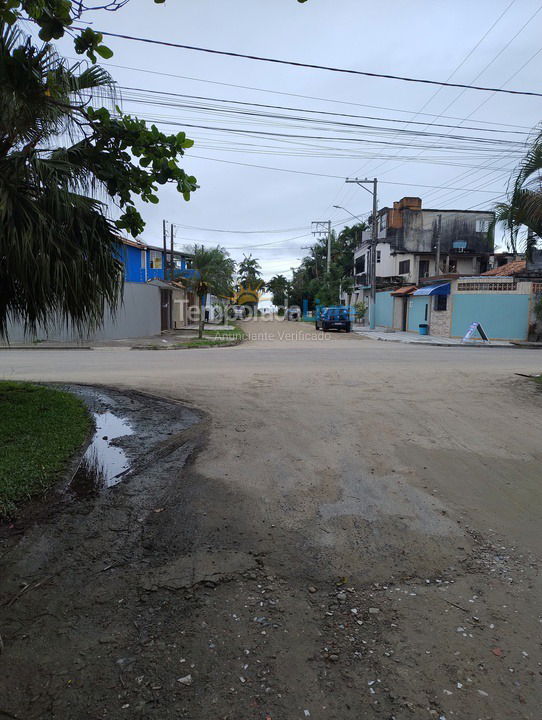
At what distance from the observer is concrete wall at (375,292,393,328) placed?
40.6 metres

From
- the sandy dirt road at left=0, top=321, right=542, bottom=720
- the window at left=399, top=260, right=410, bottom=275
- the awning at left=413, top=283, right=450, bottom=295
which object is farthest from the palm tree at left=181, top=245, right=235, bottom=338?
the sandy dirt road at left=0, top=321, right=542, bottom=720

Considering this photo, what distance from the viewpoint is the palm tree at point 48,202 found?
5.00 m

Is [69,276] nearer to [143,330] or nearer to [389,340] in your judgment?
[143,330]

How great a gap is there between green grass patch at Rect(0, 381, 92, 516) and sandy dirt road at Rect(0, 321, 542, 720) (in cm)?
60

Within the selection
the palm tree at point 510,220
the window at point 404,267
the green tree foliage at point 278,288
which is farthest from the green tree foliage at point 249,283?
the palm tree at point 510,220

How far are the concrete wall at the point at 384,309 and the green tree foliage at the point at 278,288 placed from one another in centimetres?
3685

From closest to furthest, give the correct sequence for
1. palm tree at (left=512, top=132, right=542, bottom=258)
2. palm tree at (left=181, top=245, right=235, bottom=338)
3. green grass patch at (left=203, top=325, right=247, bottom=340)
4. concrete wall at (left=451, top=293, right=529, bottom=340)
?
palm tree at (left=512, top=132, right=542, bottom=258) → concrete wall at (left=451, top=293, right=529, bottom=340) → green grass patch at (left=203, top=325, right=247, bottom=340) → palm tree at (left=181, top=245, right=235, bottom=338)

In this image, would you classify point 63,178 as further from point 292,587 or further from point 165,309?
point 165,309

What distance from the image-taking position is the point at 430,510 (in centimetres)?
435

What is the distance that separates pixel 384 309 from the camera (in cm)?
4247

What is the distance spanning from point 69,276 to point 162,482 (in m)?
2.57

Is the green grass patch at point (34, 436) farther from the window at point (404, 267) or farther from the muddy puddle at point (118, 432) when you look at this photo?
the window at point (404, 267)

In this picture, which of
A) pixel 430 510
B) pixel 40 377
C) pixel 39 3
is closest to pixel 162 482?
pixel 430 510

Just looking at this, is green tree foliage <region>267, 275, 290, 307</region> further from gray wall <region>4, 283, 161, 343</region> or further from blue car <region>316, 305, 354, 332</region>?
gray wall <region>4, 283, 161, 343</region>
